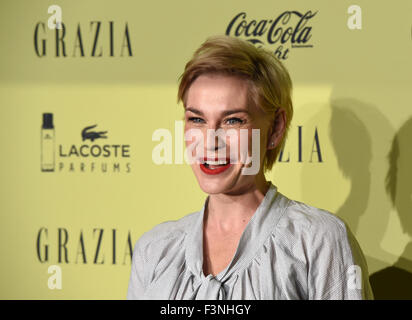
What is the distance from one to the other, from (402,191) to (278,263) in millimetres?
656

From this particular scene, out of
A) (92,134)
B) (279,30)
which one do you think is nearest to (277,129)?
(279,30)

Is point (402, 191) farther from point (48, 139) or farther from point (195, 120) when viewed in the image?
point (48, 139)

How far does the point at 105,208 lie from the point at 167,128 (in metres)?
0.32

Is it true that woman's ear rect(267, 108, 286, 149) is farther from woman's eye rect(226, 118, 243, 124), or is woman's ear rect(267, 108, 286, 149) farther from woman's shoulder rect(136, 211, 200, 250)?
woman's shoulder rect(136, 211, 200, 250)

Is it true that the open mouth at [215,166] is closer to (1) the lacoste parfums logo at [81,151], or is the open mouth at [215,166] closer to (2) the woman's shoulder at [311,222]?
(2) the woman's shoulder at [311,222]

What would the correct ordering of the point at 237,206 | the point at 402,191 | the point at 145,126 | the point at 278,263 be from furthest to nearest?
the point at 145,126
the point at 402,191
the point at 237,206
the point at 278,263

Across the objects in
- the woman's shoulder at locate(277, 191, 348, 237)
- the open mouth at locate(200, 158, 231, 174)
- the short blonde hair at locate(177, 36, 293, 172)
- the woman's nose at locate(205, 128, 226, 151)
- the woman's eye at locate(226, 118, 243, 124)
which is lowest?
the woman's shoulder at locate(277, 191, 348, 237)

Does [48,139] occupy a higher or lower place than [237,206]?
higher

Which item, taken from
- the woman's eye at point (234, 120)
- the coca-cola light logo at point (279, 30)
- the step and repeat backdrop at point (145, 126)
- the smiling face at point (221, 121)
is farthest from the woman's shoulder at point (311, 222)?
the coca-cola light logo at point (279, 30)

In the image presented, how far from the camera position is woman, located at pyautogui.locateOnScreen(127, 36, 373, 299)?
4.33 ft

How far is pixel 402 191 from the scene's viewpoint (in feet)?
6.01

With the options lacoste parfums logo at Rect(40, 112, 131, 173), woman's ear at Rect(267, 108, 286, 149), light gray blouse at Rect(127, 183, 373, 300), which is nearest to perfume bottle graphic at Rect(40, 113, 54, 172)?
lacoste parfums logo at Rect(40, 112, 131, 173)

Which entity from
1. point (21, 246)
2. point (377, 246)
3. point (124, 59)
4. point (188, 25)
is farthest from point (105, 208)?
point (377, 246)

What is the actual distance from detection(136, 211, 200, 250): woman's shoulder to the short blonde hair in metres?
0.32
